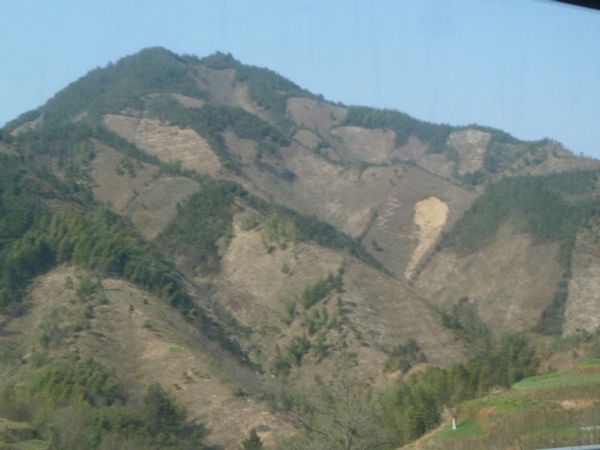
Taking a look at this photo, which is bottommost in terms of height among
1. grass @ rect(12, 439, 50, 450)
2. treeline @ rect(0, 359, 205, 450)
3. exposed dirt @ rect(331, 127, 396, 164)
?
treeline @ rect(0, 359, 205, 450)

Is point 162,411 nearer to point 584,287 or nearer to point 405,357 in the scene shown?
point 405,357

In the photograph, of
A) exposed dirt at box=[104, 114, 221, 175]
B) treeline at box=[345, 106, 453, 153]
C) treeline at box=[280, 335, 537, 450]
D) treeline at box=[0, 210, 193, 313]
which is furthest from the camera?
treeline at box=[345, 106, 453, 153]

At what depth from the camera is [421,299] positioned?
37500 mm

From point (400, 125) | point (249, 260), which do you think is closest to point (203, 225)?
point (249, 260)

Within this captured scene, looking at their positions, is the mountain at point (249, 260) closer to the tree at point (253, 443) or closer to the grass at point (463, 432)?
the tree at point (253, 443)

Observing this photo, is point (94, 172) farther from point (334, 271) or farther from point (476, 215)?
point (476, 215)

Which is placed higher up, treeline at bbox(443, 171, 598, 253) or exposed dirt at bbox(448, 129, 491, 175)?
exposed dirt at bbox(448, 129, 491, 175)

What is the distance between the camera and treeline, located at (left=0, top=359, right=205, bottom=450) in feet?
48.4

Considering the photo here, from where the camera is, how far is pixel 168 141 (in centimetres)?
5991

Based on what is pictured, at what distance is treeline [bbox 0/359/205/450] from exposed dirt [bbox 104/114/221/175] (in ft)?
107

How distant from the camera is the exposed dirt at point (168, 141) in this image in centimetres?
5628

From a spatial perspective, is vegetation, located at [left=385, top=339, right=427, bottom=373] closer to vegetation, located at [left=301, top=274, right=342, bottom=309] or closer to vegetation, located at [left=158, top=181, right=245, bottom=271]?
vegetation, located at [left=301, top=274, right=342, bottom=309]

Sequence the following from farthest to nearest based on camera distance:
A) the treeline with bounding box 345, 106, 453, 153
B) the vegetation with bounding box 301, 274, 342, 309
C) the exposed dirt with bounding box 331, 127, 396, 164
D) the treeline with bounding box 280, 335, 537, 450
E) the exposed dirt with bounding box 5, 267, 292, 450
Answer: the treeline with bounding box 345, 106, 453, 153, the exposed dirt with bounding box 331, 127, 396, 164, the vegetation with bounding box 301, 274, 342, 309, the exposed dirt with bounding box 5, 267, 292, 450, the treeline with bounding box 280, 335, 537, 450

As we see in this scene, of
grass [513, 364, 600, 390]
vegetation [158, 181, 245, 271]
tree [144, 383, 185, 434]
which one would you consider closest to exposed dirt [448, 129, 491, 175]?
vegetation [158, 181, 245, 271]
